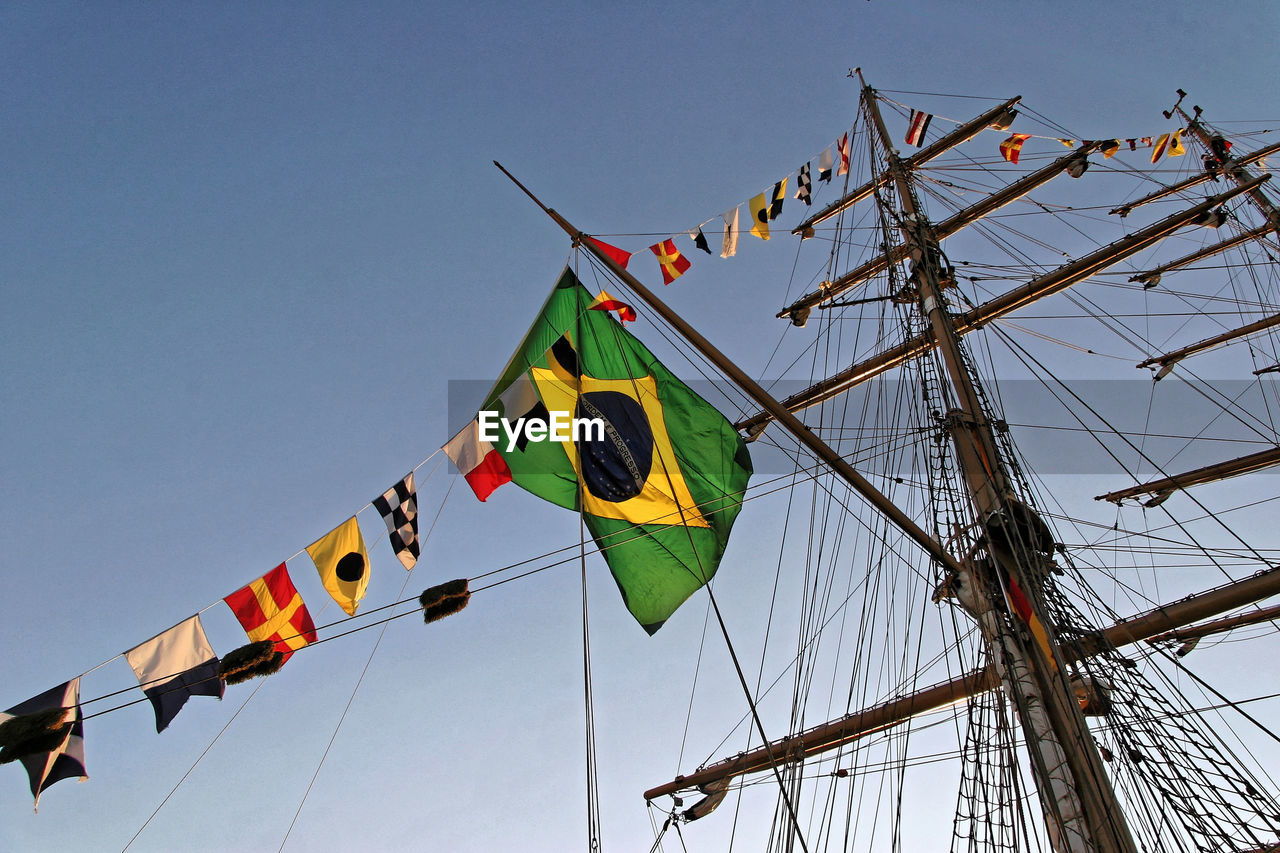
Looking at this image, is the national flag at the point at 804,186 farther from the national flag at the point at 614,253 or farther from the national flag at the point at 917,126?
the national flag at the point at 614,253

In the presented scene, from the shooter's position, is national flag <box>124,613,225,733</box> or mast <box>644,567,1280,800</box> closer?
national flag <box>124,613,225,733</box>

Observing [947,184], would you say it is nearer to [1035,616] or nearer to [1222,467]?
[1222,467]

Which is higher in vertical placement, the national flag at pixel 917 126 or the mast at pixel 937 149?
the mast at pixel 937 149

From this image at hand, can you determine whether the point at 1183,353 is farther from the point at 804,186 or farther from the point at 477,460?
the point at 477,460

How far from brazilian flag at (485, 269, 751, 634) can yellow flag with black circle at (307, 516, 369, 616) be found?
1.50 m

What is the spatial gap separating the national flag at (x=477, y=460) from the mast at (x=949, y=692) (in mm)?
4663

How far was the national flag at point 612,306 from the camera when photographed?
7277 mm

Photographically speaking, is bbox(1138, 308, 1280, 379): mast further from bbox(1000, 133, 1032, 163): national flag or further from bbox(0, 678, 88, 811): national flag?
Answer: bbox(0, 678, 88, 811): national flag

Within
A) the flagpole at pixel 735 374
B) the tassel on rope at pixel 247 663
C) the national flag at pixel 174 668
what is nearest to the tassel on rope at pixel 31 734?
the national flag at pixel 174 668

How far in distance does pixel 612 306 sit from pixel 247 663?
4.29 m

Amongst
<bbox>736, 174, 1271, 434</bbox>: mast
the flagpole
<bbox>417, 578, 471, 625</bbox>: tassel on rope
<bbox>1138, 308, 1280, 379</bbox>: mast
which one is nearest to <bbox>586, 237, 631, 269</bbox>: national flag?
the flagpole

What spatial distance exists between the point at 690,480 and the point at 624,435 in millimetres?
813

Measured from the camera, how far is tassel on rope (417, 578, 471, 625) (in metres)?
5.34

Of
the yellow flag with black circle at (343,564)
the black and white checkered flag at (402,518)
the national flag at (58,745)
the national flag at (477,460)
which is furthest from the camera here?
the national flag at (477,460)
